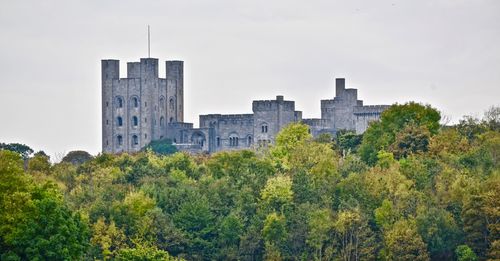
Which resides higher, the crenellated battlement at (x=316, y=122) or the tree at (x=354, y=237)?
the crenellated battlement at (x=316, y=122)

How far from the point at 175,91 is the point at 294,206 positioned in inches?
2816

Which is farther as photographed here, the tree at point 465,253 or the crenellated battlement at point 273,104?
the crenellated battlement at point 273,104

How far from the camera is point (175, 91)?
6048 inches

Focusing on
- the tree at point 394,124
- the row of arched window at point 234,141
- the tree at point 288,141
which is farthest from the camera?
the row of arched window at point 234,141

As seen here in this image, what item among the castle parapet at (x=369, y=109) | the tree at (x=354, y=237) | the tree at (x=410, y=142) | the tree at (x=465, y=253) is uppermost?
the castle parapet at (x=369, y=109)

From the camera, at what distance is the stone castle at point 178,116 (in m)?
142

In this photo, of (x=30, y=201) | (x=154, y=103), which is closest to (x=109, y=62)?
(x=154, y=103)

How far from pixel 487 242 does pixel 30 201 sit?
21.6 metres

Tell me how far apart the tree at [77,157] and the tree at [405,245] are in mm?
42089

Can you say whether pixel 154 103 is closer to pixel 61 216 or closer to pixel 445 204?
pixel 445 204

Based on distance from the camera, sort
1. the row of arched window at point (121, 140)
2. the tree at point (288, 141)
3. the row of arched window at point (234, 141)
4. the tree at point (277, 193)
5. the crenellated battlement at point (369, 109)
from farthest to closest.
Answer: the row of arched window at point (121, 140) → the row of arched window at point (234, 141) → the crenellated battlement at point (369, 109) → the tree at point (288, 141) → the tree at point (277, 193)

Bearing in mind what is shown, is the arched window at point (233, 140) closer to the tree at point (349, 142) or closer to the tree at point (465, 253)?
the tree at point (349, 142)

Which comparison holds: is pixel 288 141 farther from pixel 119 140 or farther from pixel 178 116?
pixel 178 116

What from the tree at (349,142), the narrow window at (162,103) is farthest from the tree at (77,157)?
the narrow window at (162,103)
